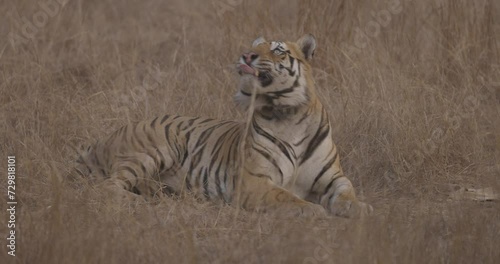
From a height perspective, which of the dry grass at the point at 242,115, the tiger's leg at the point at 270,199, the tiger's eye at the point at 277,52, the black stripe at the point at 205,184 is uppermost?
the tiger's eye at the point at 277,52

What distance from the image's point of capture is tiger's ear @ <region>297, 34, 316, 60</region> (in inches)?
244

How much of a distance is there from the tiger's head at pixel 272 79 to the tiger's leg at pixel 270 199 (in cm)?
44

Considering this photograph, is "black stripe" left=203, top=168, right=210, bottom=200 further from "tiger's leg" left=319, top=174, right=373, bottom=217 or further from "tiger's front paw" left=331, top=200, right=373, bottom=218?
"tiger's front paw" left=331, top=200, right=373, bottom=218

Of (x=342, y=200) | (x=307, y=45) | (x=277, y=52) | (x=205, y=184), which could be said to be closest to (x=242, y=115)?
(x=205, y=184)

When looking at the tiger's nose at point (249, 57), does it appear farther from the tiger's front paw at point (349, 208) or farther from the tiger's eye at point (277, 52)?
the tiger's front paw at point (349, 208)

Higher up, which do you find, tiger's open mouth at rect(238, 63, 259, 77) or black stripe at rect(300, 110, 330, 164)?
tiger's open mouth at rect(238, 63, 259, 77)

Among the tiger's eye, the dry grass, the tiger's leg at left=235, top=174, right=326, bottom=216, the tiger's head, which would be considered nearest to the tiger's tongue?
the tiger's head

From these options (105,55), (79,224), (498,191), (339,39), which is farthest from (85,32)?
(498,191)

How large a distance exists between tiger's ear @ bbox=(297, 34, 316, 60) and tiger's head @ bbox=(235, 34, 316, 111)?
156 millimetres

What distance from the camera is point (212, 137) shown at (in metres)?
6.64

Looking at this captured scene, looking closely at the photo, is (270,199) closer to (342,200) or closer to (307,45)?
(342,200)

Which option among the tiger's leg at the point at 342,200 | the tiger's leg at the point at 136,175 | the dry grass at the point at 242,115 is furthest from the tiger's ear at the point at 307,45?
the tiger's leg at the point at 136,175

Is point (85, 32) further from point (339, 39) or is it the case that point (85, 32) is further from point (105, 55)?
point (339, 39)

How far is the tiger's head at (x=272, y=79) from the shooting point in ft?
19.4
